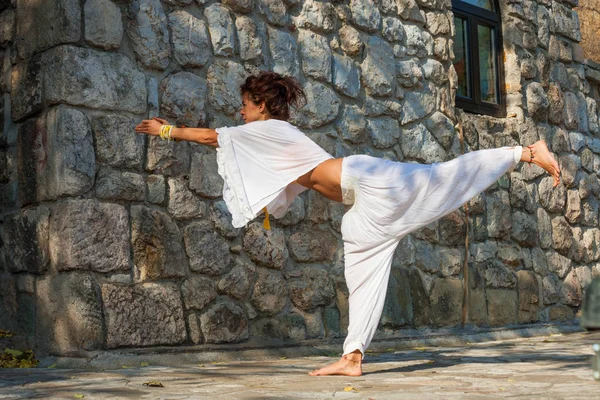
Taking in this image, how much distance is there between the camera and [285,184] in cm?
432

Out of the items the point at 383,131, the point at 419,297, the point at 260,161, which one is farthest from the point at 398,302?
the point at 260,161

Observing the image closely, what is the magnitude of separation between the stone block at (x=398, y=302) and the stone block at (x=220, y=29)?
6.30 feet

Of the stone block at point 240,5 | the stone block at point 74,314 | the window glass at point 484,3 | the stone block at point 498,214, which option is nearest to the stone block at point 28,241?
the stone block at point 74,314

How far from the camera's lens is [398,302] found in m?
6.29

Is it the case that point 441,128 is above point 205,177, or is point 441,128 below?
above

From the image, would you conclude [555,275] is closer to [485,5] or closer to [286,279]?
[485,5]

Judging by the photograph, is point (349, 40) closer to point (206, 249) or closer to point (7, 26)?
point (206, 249)

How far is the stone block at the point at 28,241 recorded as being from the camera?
4.80 m

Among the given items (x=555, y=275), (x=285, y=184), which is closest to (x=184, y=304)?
(x=285, y=184)

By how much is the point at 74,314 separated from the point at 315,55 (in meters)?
2.40

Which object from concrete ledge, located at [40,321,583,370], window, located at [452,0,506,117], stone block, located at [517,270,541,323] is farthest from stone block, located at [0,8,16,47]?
stone block, located at [517,270,541,323]

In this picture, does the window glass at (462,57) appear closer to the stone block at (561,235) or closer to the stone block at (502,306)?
the stone block at (561,235)

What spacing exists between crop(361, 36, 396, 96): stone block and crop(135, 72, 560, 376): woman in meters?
2.02

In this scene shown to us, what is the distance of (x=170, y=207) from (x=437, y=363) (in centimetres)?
165
